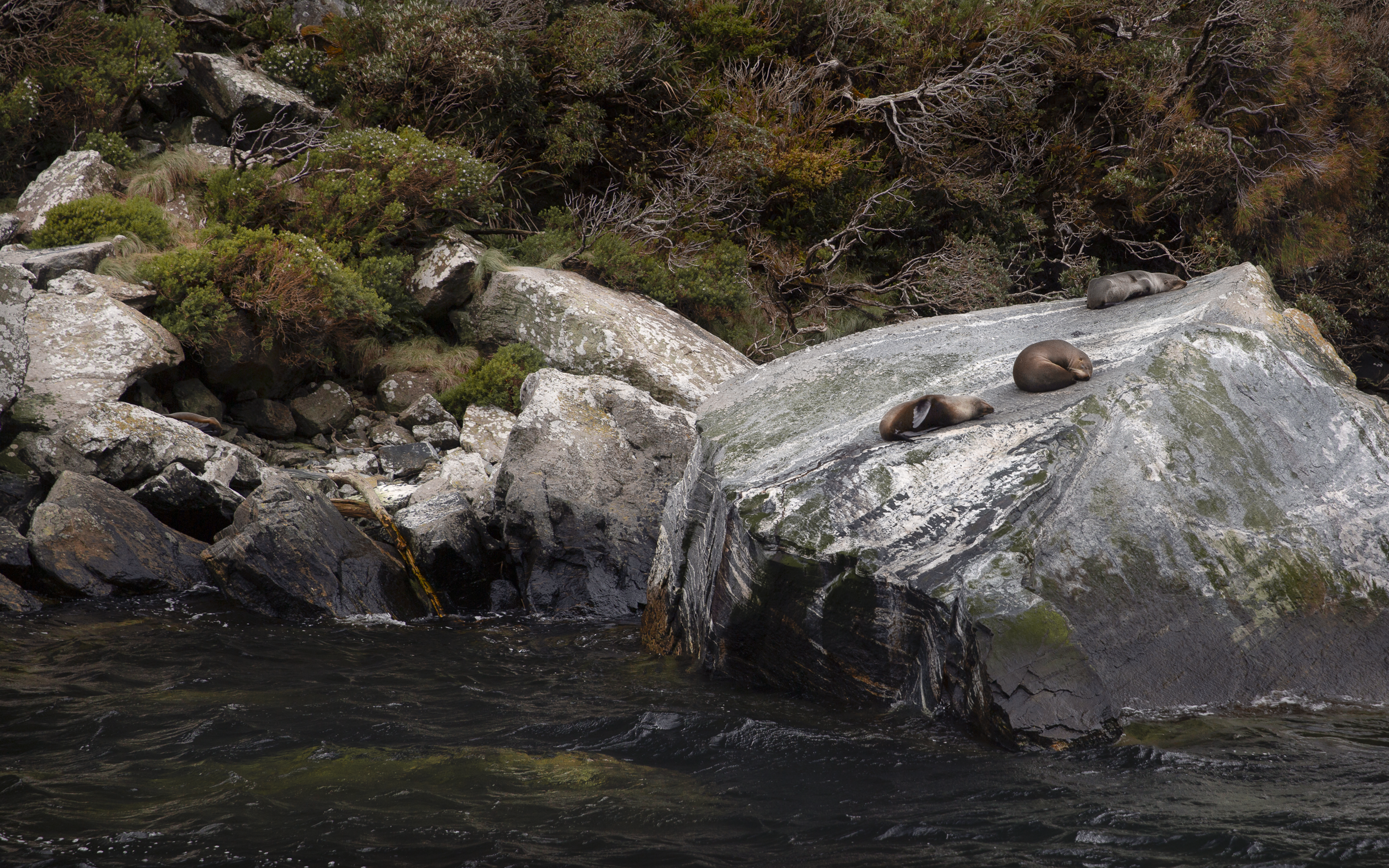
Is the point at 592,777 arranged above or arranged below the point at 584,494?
below

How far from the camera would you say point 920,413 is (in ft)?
16.5

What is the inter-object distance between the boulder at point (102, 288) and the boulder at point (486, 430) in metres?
3.38

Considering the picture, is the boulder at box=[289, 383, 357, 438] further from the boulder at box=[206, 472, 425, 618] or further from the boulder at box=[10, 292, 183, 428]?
the boulder at box=[206, 472, 425, 618]

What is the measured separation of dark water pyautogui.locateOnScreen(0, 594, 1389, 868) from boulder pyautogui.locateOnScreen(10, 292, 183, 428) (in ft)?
9.96

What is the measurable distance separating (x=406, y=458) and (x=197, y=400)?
225 centimetres

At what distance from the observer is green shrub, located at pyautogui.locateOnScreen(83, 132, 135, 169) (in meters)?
11.1

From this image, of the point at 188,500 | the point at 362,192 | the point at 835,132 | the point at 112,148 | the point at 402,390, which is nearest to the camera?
the point at 188,500

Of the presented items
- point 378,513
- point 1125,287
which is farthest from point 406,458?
point 1125,287

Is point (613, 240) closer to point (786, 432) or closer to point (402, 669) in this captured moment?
point (786, 432)

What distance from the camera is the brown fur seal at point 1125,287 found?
6949 mm

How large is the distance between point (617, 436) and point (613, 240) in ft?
15.3

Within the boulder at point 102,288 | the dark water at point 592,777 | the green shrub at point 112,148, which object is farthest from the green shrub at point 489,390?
the green shrub at point 112,148

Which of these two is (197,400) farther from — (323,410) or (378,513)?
(378,513)

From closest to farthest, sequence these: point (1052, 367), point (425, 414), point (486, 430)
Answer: point (1052, 367) → point (486, 430) → point (425, 414)
